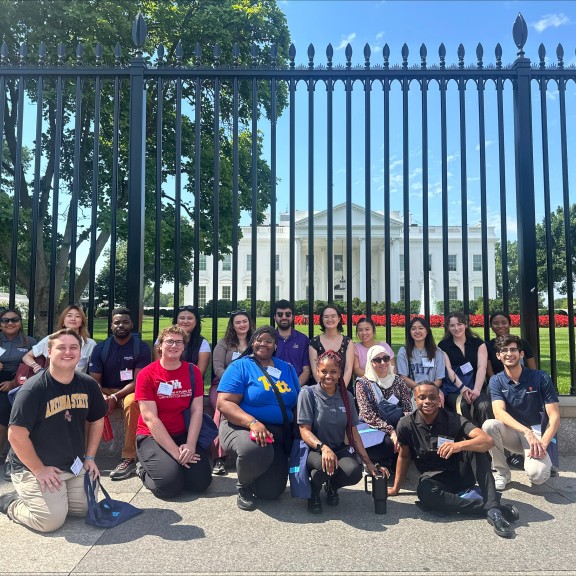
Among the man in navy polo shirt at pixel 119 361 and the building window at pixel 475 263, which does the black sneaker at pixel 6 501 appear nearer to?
the man in navy polo shirt at pixel 119 361

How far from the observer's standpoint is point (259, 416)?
14.0 feet

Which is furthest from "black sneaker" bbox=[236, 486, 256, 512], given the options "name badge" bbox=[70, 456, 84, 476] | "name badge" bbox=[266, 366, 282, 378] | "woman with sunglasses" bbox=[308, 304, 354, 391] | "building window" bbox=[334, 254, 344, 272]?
"building window" bbox=[334, 254, 344, 272]

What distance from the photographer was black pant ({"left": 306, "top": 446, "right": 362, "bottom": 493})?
3.83m

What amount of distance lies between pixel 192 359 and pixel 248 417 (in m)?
1.42

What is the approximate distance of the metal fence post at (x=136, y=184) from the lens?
559 cm

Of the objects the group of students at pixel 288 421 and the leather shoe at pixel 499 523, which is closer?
the leather shoe at pixel 499 523

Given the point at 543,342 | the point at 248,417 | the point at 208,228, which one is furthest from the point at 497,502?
the point at 543,342

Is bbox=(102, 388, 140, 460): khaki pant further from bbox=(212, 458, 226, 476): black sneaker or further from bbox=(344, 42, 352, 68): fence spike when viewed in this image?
bbox=(344, 42, 352, 68): fence spike

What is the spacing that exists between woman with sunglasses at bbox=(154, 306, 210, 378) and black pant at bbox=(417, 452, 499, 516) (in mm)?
2577

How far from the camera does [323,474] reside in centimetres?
382

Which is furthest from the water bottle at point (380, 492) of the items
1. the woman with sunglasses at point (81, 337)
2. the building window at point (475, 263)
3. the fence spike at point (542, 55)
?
the building window at point (475, 263)

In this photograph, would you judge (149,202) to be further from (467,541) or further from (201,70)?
(467,541)

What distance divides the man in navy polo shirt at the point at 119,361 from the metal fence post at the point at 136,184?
302 mm

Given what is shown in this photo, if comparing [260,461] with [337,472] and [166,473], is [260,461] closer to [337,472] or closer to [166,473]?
[337,472]
